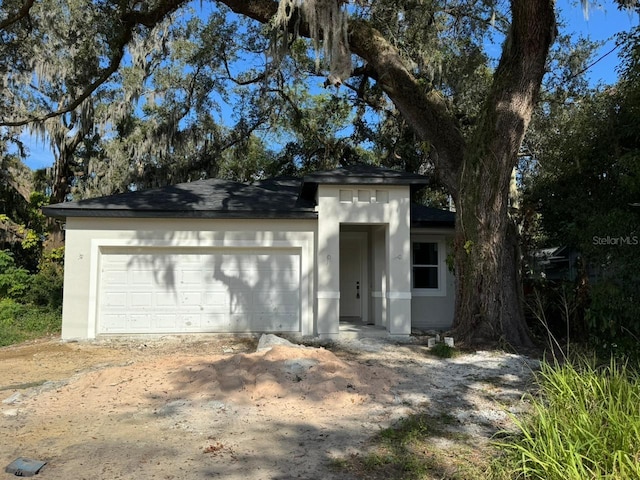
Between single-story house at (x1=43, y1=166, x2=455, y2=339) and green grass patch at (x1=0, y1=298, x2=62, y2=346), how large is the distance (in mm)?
2370

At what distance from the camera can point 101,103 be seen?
2128 centimetres

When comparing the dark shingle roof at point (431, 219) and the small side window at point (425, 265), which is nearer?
the dark shingle roof at point (431, 219)

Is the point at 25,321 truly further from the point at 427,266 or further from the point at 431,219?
the point at 431,219

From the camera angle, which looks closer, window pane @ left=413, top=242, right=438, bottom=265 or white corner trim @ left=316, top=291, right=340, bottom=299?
white corner trim @ left=316, top=291, right=340, bottom=299

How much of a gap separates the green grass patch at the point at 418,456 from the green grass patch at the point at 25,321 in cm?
1098

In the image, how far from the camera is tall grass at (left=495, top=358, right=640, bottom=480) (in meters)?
3.46

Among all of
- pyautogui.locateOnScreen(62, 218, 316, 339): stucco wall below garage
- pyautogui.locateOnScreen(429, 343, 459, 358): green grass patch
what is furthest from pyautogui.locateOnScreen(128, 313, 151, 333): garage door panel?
pyautogui.locateOnScreen(429, 343, 459, 358): green grass patch

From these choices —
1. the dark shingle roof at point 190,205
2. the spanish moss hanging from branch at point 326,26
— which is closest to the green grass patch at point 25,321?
the dark shingle roof at point 190,205

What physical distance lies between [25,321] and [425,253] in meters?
11.5

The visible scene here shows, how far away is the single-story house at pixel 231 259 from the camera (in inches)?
461

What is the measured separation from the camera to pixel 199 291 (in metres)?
12.3

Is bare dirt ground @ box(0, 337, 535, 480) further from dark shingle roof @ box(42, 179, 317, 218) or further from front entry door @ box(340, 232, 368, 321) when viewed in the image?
front entry door @ box(340, 232, 368, 321)

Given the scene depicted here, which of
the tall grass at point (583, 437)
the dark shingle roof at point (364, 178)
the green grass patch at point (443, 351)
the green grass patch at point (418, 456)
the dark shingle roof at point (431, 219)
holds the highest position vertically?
the dark shingle roof at point (364, 178)

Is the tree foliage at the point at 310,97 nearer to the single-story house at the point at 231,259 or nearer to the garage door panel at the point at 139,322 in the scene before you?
the single-story house at the point at 231,259
